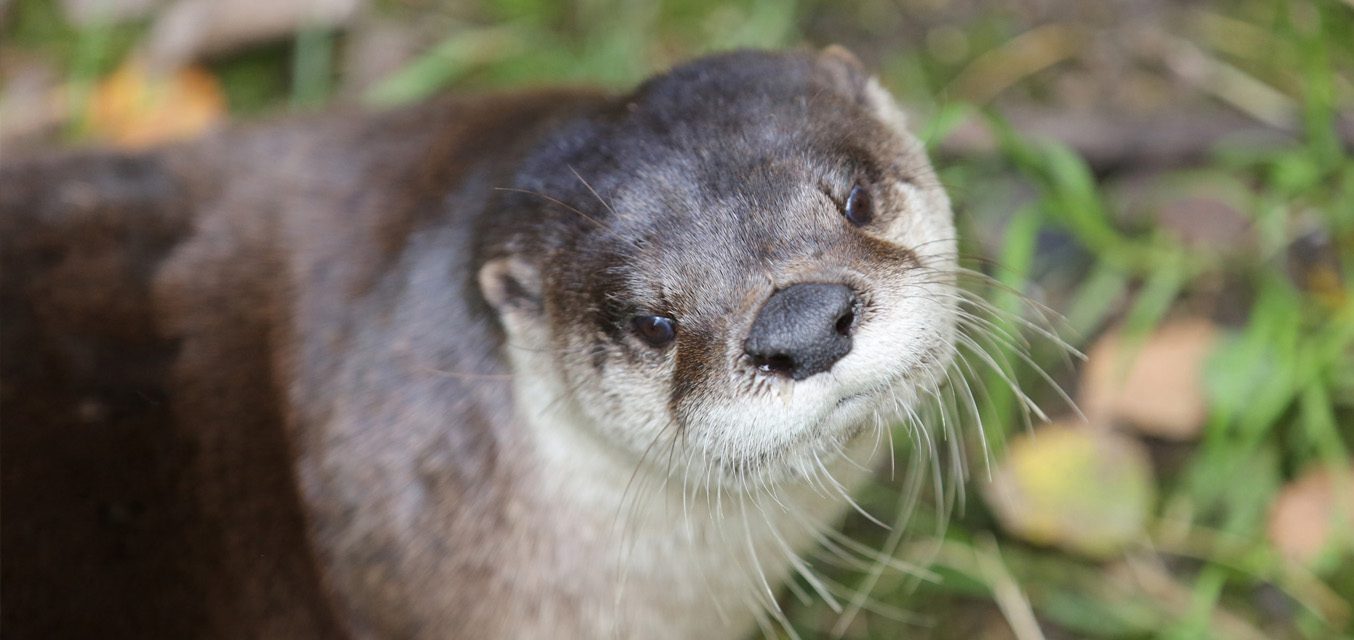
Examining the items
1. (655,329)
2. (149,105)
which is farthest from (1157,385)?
(149,105)

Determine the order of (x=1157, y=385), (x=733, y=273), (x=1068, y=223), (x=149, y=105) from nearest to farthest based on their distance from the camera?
1. (x=733, y=273)
2. (x=1157, y=385)
3. (x=1068, y=223)
4. (x=149, y=105)

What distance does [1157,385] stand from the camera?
2.83 metres

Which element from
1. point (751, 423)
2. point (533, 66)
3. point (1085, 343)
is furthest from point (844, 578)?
point (533, 66)

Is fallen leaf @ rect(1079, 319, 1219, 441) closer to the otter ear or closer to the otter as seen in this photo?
the otter

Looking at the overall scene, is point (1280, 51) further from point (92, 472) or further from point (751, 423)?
point (92, 472)

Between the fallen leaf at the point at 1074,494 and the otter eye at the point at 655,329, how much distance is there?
1.14m

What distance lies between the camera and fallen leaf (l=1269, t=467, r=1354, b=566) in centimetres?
264

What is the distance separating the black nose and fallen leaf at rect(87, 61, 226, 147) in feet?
7.37

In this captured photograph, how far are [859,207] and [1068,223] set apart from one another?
1.27 metres

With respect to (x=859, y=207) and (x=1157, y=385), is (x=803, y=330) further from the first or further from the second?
(x=1157, y=385)

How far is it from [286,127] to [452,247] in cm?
62

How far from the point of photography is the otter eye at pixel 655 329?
73.1 inches

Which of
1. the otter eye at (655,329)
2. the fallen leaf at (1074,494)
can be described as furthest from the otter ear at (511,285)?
the fallen leaf at (1074,494)

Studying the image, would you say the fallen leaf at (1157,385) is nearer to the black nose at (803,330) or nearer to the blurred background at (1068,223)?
the blurred background at (1068,223)
